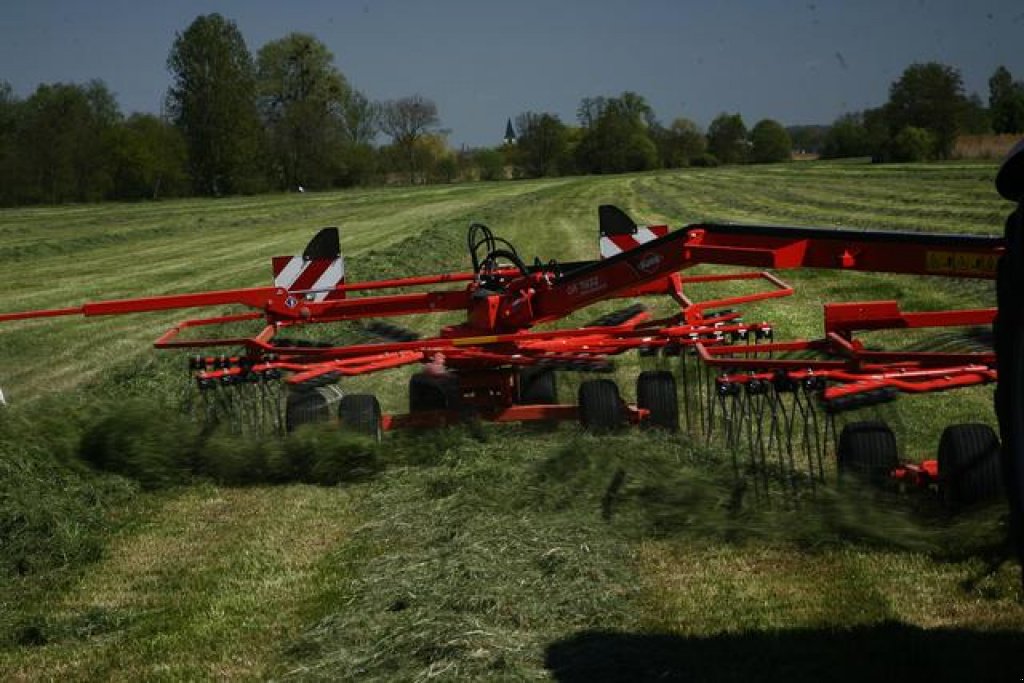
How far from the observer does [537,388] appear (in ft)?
26.1

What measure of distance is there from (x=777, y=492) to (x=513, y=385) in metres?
2.95

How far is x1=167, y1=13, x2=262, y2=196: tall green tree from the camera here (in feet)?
246

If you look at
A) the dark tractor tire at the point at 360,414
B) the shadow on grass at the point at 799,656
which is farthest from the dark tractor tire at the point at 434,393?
the shadow on grass at the point at 799,656

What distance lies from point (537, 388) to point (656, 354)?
94 cm

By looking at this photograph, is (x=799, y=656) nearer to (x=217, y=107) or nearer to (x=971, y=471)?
(x=971, y=471)

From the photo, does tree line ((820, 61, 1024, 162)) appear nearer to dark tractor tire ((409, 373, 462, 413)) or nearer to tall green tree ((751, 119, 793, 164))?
tall green tree ((751, 119, 793, 164))

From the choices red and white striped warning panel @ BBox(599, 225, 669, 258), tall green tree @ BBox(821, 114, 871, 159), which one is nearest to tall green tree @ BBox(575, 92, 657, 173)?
tall green tree @ BBox(821, 114, 871, 159)

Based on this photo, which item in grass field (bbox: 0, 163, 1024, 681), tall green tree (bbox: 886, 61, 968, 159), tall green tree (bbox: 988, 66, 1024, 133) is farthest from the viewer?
tall green tree (bbox: 886, 61, 968, 159)

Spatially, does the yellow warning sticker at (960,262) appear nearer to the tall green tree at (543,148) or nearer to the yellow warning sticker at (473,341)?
the yellow warning sticker at (473,341)

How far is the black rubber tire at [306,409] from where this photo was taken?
6988mm

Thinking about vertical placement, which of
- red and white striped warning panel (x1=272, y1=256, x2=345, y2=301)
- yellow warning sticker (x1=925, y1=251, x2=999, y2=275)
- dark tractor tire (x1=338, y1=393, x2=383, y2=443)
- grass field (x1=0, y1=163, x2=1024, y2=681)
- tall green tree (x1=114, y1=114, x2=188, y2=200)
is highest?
tall green tree (x1=114, y1=114, x2=188, y2=200)

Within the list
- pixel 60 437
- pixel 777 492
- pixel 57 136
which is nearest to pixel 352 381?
pixel 60 437

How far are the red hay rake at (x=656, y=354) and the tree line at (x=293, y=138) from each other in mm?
44242

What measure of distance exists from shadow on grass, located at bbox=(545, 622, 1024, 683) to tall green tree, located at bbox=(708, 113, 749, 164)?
272ft
